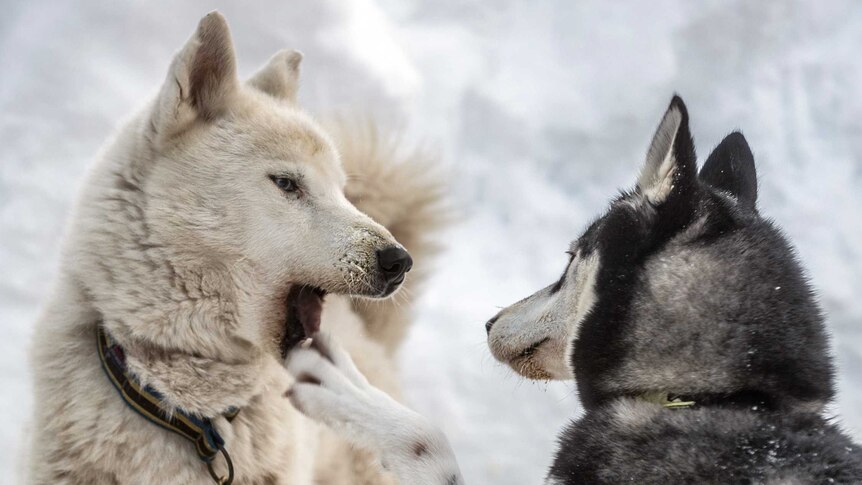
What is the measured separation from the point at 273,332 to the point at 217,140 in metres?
0.76

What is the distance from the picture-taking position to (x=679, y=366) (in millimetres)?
1960

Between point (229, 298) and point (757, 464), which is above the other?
point (757, 464)

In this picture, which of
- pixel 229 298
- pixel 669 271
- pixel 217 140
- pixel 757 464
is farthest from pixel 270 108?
pixel 757 464

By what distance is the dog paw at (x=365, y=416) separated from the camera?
2.04 m

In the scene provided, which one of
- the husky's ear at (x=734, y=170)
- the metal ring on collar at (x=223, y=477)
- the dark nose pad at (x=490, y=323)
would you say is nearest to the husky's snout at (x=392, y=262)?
the dark nose pad at (x=490, y=323)

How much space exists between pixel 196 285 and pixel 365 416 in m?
0.83

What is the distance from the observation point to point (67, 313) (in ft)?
8.35

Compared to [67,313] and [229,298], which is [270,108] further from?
[67,313]

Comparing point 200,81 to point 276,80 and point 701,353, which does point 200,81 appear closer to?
point 276,80

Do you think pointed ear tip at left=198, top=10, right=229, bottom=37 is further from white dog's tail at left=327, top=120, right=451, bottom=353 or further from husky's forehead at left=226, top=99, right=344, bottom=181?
white dog's tail at left=327, top=120, right=451, bottom=353

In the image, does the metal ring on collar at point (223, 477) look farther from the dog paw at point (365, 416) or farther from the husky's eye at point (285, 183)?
the husky's eye at point (285, 183)

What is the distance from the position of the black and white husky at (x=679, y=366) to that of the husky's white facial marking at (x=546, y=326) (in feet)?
0.11

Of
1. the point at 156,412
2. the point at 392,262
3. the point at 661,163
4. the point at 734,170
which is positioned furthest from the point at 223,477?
the point at 734,170

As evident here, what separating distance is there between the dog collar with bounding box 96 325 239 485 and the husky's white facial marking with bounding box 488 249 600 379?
1.08 meters
